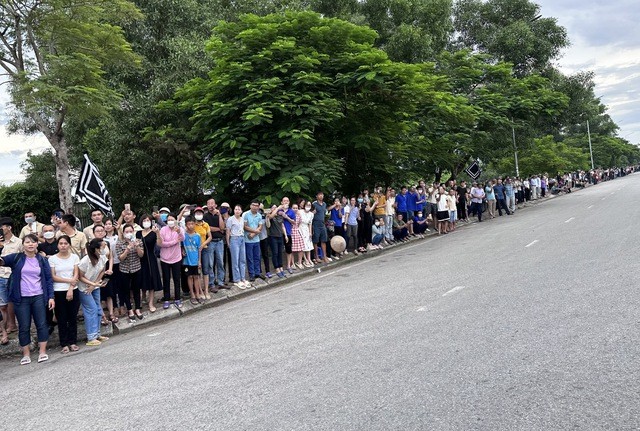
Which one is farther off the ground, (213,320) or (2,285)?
(2,285)

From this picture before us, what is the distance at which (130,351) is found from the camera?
23.2ft

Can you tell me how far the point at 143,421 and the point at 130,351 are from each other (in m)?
2.98

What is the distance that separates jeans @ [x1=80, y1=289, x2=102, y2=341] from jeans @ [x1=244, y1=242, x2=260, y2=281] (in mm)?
4131

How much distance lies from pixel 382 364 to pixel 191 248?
5.82m

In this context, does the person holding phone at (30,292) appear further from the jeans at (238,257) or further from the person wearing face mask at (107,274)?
the jeans at (238,257)

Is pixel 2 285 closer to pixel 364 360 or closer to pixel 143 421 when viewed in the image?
pixel 143 421

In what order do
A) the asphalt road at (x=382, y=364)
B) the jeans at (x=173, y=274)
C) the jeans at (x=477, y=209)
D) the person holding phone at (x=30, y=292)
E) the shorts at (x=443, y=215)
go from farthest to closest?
the jeans at (x=477, y=209) → the shorts at (x=443, y=215) → the jeans at (x=173, y=274) → the person holding phone at (x=30, y=292) → the asphalt road at (x=382, y=364)

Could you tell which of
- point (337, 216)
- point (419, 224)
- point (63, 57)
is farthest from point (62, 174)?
point (419, 224)

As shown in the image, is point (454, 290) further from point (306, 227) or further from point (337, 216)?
point (337, 216)

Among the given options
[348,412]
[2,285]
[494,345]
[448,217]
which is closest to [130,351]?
[2,285]

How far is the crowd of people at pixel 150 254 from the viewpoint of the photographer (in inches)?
293

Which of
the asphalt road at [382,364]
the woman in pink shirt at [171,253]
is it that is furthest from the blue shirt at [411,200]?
the woman in pink shirt at [171,253]

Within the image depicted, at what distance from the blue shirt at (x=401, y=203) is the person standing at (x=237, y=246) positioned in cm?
830

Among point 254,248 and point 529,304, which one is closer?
Result: point 529,304
